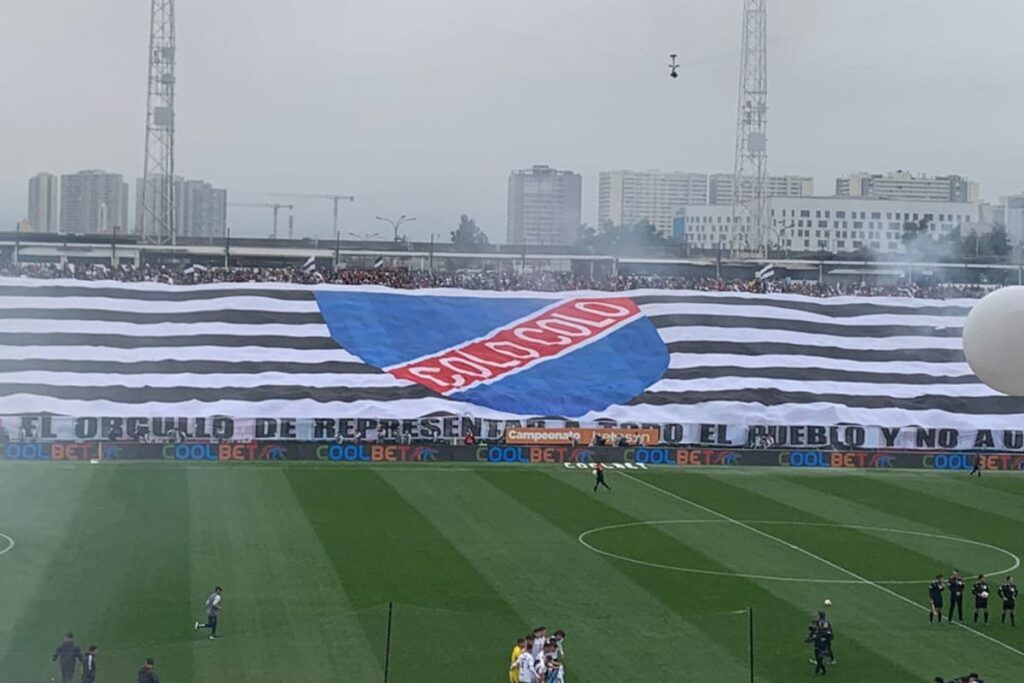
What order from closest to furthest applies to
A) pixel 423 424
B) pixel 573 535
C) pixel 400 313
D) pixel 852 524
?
pixel 573 535 < pixel 852 524 < pixel 423 424 < pixel 400 313

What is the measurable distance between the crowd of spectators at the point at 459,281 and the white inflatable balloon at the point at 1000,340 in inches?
2044

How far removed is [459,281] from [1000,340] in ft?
199

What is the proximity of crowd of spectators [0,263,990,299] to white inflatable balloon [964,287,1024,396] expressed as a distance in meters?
51.9

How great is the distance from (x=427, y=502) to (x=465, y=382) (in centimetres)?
1971

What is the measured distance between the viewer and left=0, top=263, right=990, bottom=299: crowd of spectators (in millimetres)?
74188

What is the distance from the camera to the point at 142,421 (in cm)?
5841

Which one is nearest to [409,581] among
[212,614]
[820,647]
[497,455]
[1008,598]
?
[212,614]

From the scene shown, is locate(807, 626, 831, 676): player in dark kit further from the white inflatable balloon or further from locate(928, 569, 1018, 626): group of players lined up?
the white inflatable balloon

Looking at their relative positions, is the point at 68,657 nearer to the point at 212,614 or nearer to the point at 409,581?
the point at 212,614

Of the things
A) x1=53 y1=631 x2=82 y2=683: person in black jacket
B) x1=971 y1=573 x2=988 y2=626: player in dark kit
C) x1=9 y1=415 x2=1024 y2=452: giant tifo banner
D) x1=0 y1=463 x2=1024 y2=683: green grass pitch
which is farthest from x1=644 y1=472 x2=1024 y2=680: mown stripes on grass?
x1=53 y1=631 x2=82 y2=683: person in black jacket

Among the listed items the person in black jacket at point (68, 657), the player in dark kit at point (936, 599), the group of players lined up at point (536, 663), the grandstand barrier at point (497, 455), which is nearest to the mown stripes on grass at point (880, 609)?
the player in dark kit at point (936, 599)

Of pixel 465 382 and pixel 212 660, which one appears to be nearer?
pixel 212 660

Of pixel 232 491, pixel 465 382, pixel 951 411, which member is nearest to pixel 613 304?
pixel 465 382

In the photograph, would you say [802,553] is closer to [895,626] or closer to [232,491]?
[895,626]
